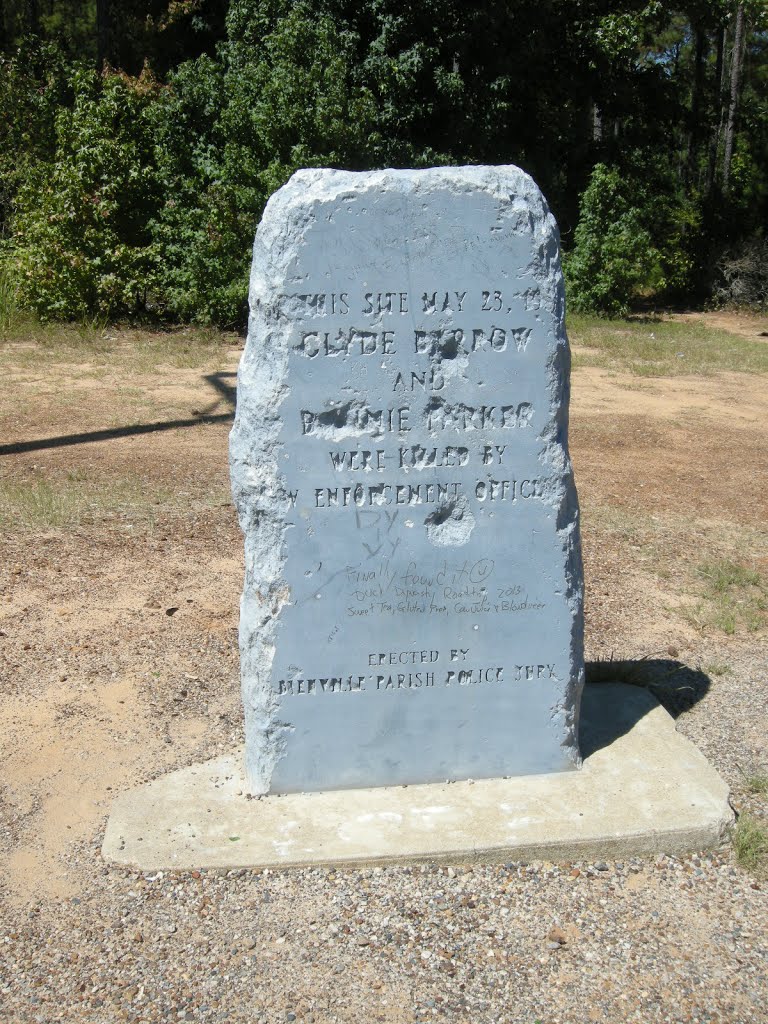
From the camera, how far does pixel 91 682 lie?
463cm

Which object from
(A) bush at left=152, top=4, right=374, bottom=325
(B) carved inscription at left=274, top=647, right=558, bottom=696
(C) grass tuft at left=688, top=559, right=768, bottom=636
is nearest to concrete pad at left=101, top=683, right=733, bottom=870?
(B) carved inscription at left=274, top=647, right=558, bottom=696

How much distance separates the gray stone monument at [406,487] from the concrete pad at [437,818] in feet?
0.32

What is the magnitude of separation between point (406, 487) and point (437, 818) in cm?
114

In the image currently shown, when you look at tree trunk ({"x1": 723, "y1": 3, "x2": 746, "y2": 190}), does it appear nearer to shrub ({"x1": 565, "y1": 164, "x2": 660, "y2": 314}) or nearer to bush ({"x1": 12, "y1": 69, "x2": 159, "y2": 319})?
shrub ({"x1": 565, "y1": 164, "x2": 660, "y2": 314})

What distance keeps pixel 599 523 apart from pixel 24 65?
A: 12.0 meters

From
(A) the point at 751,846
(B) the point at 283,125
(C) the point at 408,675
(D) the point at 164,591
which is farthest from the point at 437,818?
(B) the point at 283,125

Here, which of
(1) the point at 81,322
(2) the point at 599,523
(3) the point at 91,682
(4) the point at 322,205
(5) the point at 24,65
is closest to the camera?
(4) the point at 322,205

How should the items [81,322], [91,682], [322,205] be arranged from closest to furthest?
[322,205], [91,682], [81,322]

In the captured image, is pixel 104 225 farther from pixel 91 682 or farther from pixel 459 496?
pixel 459 496

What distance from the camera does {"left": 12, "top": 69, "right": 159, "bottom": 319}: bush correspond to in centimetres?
1292

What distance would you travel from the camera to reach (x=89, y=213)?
13055 millimetres

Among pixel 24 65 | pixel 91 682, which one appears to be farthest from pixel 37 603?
pixel 24 65

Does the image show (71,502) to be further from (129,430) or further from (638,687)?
(638,687)

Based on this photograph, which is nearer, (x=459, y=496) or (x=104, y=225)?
(x=459, y=496)
